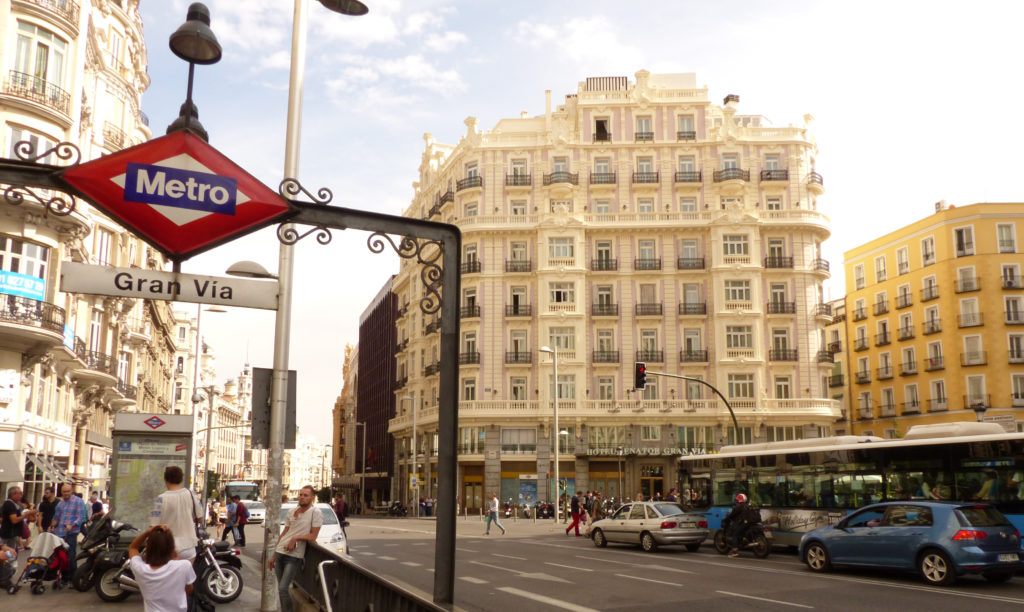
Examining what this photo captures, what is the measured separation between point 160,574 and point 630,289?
52.5 meters

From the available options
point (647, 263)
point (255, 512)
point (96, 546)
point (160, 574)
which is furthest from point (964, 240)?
point (160, 574)

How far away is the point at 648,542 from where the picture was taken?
25578 millimetres

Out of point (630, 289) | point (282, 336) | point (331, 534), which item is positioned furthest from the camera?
point (630, 289)

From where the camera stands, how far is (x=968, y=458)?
63.9 feet

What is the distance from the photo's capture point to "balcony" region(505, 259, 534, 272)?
58156 millimetres

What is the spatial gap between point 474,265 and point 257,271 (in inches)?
1846

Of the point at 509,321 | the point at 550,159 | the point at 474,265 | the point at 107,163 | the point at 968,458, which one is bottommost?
the point at 968,458

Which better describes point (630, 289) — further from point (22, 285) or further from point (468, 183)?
point (22, 285)

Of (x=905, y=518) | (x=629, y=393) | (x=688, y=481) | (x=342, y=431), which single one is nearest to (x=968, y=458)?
(x=905, y=518)

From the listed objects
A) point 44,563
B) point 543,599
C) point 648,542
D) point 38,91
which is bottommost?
point 648,542

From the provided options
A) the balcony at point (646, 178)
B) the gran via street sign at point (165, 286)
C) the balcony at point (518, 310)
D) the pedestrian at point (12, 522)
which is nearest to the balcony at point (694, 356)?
the balcony at point (518, 310)

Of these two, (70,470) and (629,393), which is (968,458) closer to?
(70,470)

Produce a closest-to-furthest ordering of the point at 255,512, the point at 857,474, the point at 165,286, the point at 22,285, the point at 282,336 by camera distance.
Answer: the point at 165,286 < the point at 282,336 < the point at 857,474 < the point at 22,285 < the point at 255,512

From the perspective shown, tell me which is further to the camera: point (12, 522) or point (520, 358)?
point (520, 358)
